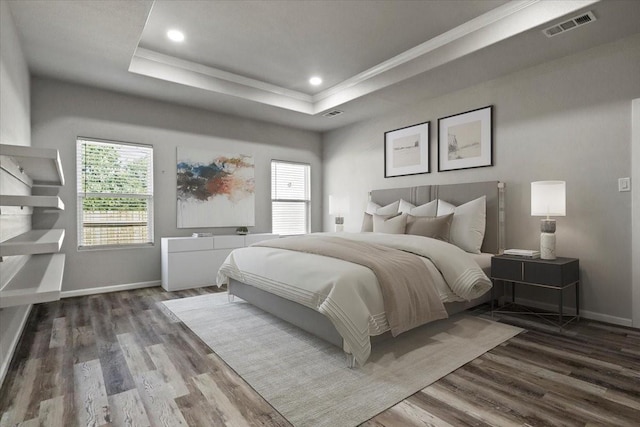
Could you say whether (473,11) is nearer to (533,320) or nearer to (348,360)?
(533,320)

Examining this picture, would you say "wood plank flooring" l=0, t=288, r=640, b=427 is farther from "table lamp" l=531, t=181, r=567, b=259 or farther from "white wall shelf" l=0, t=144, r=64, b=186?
"white wall shelf" l=0, t=144, r=64, b=186

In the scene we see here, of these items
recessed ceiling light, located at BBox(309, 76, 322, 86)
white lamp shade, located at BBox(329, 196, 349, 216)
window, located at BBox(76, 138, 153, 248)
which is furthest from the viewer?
white lamp shade, located at BBox(329, 196, 349, 216)

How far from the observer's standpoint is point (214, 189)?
17.3 ft

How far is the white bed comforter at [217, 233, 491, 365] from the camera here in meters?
2.19

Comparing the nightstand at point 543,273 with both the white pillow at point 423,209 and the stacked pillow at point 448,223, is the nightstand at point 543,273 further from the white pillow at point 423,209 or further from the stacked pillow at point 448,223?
the white pillow at point 423,209

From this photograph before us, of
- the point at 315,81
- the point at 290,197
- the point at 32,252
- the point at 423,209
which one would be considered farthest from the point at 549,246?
the point at 290,197

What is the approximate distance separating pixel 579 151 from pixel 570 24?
3.89ft

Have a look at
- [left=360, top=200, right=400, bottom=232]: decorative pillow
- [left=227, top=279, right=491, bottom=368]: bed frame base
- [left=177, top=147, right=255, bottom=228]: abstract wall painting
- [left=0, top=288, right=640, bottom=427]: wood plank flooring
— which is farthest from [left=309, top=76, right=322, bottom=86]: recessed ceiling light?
[left=0, top=288, right=640, bottom=427]: wood plank flooring

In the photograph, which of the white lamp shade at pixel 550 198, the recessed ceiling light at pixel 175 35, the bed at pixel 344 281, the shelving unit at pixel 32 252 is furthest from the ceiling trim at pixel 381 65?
the shelving unit at pixel 32 252

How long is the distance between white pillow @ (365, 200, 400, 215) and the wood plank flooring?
7.39 feet

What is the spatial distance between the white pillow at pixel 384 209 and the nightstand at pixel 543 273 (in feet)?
5.15

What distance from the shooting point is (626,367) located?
Answer: 7.39 ft

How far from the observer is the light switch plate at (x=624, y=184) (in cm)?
305

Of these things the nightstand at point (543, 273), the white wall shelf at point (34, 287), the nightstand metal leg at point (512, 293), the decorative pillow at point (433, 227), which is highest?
the decorative pillow at point (433, 227)
